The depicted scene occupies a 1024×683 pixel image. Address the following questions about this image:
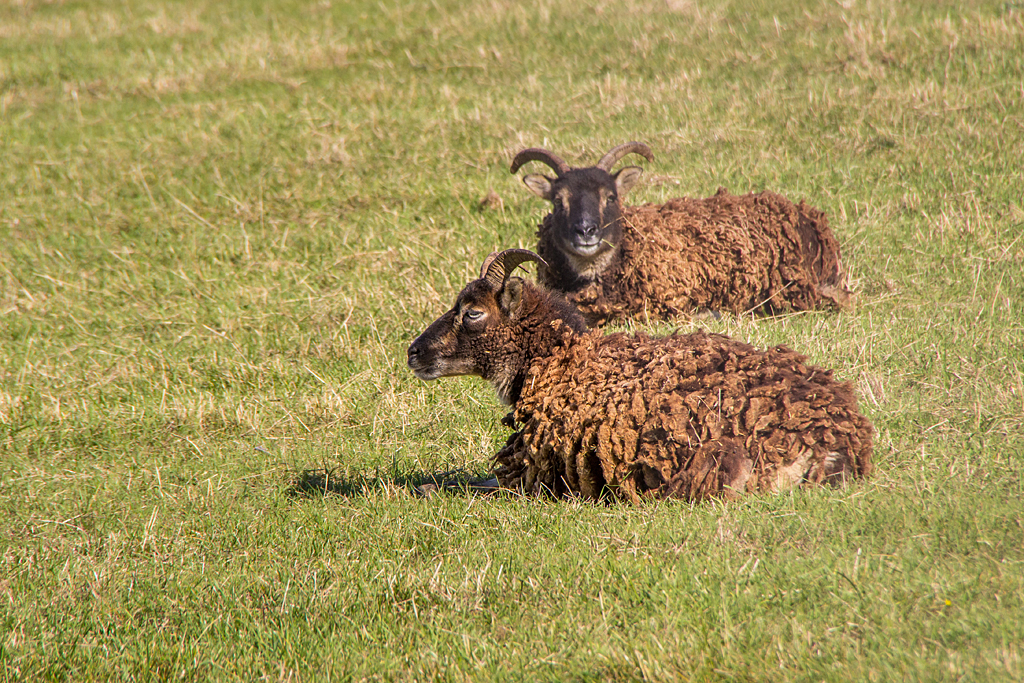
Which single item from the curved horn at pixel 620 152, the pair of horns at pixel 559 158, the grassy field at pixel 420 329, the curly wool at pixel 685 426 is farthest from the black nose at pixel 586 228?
the curly wool at pixel 685 426

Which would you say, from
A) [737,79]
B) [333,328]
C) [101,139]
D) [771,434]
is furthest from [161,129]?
[771,434]

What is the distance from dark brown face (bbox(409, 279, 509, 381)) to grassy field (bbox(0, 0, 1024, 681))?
753 mm

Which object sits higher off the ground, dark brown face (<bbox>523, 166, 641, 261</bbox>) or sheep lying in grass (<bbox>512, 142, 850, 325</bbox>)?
dark brown face (<bbox>523, 166, 641, 261</bbox>)

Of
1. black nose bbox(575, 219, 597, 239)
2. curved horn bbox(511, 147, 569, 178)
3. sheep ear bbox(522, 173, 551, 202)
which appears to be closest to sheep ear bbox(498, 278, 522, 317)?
black nose bbox(575, 219, 597, 239)

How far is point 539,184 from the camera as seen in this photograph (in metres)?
9.94

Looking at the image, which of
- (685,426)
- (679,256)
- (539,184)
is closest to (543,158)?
(539,184)

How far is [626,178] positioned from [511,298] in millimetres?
4368

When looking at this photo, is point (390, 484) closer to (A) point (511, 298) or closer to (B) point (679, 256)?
(A) point (511, 298)

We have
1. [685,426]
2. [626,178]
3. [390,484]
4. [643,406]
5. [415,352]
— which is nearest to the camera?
[685,426]

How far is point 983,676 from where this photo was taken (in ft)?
11.6

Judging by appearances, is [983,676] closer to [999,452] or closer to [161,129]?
[999,452]

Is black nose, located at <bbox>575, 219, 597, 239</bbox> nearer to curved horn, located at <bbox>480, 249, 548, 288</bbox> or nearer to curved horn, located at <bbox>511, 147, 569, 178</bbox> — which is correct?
curved horn, located at <bbox>511, 147, 569, 178</bbox>

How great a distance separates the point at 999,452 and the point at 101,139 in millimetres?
13707

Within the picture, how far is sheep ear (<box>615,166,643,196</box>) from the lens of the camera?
10047 mm
